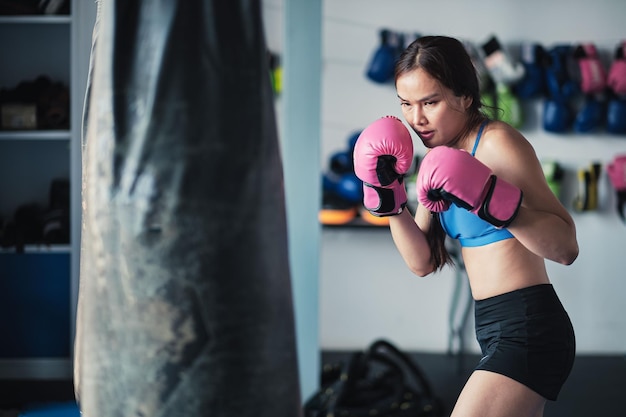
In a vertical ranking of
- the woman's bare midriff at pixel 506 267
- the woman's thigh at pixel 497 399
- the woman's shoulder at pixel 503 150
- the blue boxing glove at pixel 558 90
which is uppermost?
the blue boxing glove at pixel 558 90

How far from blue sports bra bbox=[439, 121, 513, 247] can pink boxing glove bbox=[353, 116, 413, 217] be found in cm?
13

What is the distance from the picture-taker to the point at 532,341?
5.74ft

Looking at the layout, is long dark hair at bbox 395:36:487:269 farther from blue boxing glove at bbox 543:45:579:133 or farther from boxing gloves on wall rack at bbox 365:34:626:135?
blue boxing glove at bbox 543:45:579:133

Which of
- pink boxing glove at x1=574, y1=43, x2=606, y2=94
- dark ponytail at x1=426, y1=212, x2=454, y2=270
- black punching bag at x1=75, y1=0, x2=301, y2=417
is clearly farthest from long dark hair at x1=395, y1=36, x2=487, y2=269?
pink boxing glove at x1=574, y1=43, x2=606, y2=94

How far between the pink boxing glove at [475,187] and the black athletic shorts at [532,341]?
0.90 ft

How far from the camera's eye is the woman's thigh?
1.69 m

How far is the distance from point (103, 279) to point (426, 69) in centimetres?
98

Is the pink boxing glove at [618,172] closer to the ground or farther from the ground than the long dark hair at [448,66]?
closer to the ground

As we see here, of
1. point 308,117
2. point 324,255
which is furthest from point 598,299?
point 308,117

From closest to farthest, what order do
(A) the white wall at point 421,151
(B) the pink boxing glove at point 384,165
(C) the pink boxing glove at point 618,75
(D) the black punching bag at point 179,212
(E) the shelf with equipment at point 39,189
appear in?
(D) the black punching bag at point 179,212 → (B) the pink boxing glove at point 384,165 → (E) the shelf with equipment at point 39,189 → (C) the pink boxing glove at point 618,75 → (A) the white wall at point 421,151

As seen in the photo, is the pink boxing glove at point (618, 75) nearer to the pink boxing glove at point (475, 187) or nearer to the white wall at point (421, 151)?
the white wall at point (421, 151)

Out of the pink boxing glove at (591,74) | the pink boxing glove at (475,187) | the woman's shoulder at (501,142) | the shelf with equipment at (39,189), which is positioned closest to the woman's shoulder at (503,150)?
the woman's shoulder at (501,142)

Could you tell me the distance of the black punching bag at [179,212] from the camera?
1029 millimetres

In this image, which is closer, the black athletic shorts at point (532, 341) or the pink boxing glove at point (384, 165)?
the black athletic shorts at point (532, 341)
